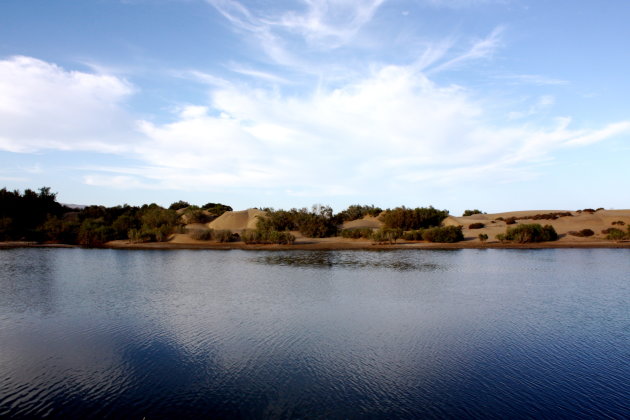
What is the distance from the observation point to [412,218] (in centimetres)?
6081

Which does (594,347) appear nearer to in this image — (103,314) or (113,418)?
(113,418)

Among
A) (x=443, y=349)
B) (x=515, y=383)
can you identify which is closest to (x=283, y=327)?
(x=443, y=349)

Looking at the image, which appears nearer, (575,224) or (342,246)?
(342,246)

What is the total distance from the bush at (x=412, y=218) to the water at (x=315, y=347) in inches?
1404

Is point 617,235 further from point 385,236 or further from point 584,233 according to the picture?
point 385,236

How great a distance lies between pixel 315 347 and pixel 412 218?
5043 cm

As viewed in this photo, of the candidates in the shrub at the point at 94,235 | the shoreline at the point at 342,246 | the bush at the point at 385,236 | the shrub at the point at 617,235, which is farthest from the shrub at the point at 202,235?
the shrub at the point at 617,235

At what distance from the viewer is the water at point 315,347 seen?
9.03m

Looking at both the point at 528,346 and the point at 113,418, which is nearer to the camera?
the point at 113,418

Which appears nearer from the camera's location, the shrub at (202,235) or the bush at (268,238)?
the bush at (268,238)

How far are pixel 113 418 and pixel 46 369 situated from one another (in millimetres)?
3690

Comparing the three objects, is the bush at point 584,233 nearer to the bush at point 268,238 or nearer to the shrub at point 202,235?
the bush at point 268,238

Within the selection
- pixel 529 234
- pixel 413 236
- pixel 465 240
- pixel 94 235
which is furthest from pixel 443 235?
pixel 94 235

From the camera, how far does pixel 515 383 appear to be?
396 inches
